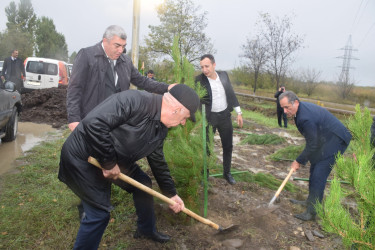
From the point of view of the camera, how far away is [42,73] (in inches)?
509

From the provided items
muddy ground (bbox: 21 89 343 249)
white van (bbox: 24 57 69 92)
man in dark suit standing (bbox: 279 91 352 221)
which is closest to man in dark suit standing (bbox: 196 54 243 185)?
muddy ground (bbox: 21 89 343 249)

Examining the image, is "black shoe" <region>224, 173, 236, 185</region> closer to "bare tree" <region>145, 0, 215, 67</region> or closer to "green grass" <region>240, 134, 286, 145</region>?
"green grass" <region>240, 134, 286, 145</region>

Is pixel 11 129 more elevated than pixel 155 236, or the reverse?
pixel 11 129

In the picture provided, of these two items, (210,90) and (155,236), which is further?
(210,90)

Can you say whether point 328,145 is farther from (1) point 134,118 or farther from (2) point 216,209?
(1) point 134,118

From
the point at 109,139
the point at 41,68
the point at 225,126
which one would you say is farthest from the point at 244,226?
the point at 41,68

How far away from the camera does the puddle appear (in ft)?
16.5

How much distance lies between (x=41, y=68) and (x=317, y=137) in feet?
41.2

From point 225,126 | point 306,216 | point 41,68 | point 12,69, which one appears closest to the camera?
point 306,216

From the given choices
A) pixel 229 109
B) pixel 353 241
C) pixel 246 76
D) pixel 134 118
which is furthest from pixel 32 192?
pixel 246 76

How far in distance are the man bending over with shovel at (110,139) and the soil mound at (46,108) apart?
22.9 ft

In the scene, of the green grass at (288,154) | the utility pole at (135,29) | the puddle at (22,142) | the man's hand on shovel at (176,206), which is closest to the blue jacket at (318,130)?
the man's hand on shovel at (176,206)

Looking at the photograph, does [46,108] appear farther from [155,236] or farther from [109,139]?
[109,139]

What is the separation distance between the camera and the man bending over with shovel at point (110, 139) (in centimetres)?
198
